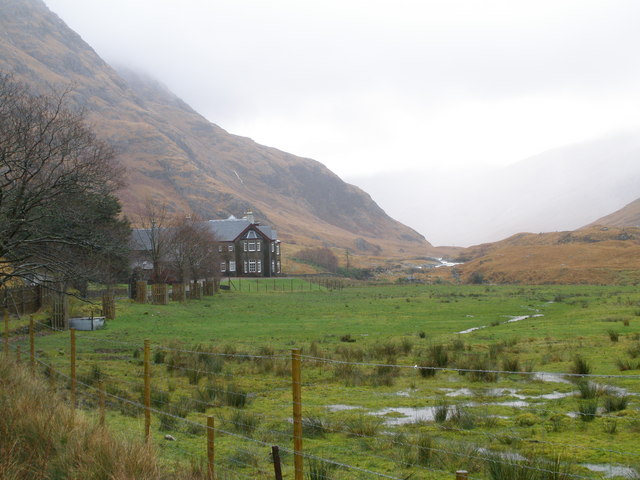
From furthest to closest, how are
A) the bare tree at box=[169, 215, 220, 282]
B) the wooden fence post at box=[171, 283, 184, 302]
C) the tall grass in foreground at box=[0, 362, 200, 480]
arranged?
the bare tree at box=[169, 215, 220, 282], the wooden fence post at box=[171, 283, 184, 302], the tall grass in foreground at box=[0, 362, 200, 480]

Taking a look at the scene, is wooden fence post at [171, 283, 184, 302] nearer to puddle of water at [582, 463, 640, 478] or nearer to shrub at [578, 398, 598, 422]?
shrub at [578, 398, 598, 422]

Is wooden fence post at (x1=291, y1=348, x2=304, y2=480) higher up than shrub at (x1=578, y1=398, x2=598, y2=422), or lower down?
higher up

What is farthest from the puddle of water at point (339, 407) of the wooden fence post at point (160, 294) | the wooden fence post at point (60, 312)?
the wooden fence post at point (160, 294)

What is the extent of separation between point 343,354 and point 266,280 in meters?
69.4

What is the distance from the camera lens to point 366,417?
35.5ft

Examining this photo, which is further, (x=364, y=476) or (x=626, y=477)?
(x=364, y=476)

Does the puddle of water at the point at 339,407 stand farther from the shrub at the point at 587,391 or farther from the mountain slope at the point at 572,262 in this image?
the mountain slope at the point at 572,262

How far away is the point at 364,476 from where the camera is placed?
7621mm

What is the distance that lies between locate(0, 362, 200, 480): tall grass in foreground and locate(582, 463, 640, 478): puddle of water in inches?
198

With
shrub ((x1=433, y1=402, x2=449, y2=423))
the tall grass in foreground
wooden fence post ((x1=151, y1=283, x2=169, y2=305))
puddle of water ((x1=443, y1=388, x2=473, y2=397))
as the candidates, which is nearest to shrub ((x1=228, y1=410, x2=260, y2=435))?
the tall grass in foreground

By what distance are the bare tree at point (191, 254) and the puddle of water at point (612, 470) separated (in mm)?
47682

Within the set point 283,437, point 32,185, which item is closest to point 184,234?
point 32,185

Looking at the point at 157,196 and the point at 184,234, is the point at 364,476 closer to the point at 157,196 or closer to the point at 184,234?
the point at 184,234

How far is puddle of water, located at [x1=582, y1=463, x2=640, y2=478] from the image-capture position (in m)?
7.22
